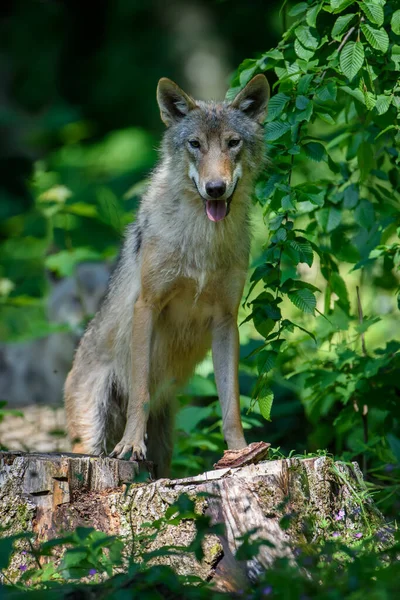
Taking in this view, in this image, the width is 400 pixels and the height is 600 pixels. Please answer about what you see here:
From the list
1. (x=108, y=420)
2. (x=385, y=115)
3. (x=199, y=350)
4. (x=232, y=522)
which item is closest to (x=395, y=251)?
(x=385, y=115)

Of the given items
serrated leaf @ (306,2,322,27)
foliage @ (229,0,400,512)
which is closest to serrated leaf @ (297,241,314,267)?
foliage @ (229,0,400,512)

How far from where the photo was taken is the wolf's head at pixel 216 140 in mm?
4832

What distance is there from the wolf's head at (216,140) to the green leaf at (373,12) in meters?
1.00

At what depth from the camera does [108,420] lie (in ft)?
19.3

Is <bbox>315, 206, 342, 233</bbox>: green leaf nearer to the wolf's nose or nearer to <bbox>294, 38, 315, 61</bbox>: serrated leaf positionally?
the wolf's nose

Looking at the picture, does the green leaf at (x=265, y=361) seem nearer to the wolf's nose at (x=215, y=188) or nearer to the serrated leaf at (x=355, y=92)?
the wolf's nose at (x=215, y=188)

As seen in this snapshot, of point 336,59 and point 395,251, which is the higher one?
point 336,59

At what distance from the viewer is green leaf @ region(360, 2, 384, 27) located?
410 cm

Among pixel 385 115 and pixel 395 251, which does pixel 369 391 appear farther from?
pixel 385 115

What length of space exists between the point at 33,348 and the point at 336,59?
7.34 meters

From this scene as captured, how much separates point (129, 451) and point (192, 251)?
1.34 metres

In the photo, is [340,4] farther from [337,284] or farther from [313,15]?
[337,284]

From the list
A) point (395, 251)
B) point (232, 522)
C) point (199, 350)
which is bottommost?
point (232, 522)

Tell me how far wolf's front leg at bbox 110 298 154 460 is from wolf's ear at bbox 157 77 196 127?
4.18 ft
